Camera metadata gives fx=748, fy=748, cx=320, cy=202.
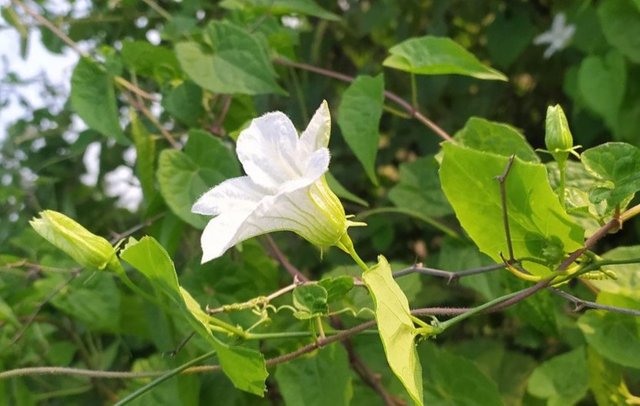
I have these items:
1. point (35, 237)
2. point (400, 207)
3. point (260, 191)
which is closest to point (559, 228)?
point (260, 191)

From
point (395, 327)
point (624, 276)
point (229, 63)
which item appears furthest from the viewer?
point (229, 63)

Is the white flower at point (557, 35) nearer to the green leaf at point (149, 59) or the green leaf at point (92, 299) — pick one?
the green leaf at point (149, 59)

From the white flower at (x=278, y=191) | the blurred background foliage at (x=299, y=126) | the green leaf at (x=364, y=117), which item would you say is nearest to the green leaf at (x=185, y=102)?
the blurred background foliage at (x=299, y=126)

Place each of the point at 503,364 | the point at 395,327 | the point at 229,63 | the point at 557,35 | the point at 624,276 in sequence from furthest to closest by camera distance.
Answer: the point at 557,35 < the point at 503,364 < the point at 229,63 < the point at 624,276 < the point at 395,327

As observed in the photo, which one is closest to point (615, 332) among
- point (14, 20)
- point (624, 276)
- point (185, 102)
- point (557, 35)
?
point (624, 276)

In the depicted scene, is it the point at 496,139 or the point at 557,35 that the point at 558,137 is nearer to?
the point at 496,139

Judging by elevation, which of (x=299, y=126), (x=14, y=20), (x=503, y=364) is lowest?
(x=503, y=364)
